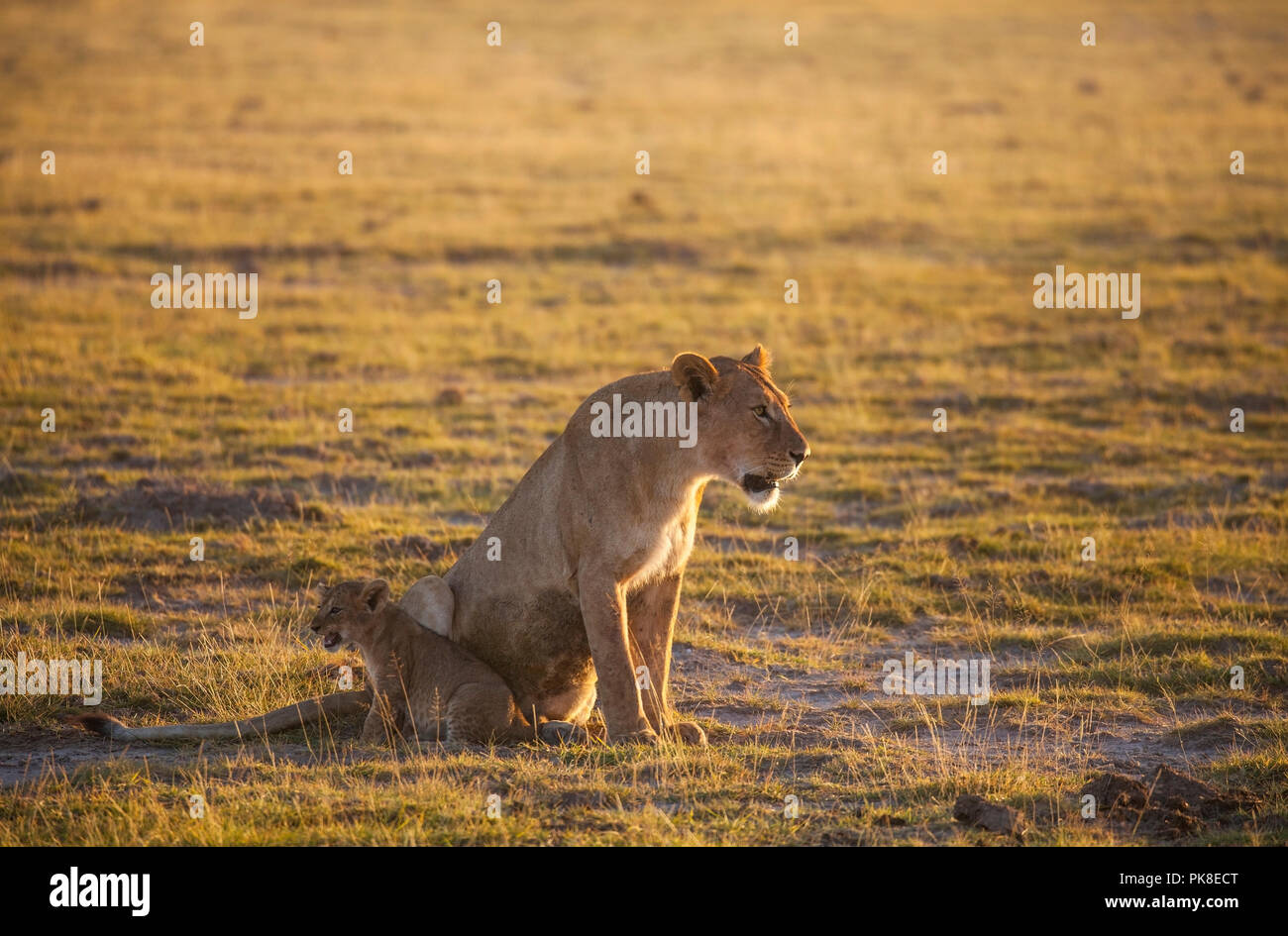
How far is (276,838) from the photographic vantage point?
19.6 feet

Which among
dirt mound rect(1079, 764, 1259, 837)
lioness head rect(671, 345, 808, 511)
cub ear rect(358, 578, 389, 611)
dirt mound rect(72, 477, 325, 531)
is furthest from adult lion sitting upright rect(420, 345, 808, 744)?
dirt mound rect(72, 477, 325, 531)

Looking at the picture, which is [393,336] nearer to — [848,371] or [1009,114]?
[848,371]

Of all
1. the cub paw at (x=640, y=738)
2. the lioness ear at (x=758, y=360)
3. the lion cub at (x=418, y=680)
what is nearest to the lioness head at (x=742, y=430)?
the lioness ear at (x=758, y=360)

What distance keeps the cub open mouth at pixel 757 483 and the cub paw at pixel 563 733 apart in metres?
1.51

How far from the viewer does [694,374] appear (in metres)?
6.95

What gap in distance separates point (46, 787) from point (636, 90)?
37.5 m

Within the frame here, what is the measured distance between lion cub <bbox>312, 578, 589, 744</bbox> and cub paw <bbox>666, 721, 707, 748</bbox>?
480 mm

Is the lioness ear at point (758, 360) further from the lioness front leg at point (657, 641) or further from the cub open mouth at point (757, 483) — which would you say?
the lioness front leg at point (657, 641)

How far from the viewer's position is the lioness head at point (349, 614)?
7.43 meters

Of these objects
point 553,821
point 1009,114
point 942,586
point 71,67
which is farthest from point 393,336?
point 71,67

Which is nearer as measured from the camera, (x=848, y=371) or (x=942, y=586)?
(x=942, y=586)

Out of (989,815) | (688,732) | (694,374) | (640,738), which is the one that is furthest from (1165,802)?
(694,374)

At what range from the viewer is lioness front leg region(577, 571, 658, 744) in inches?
277

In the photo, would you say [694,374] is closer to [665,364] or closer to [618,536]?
[618,536]
